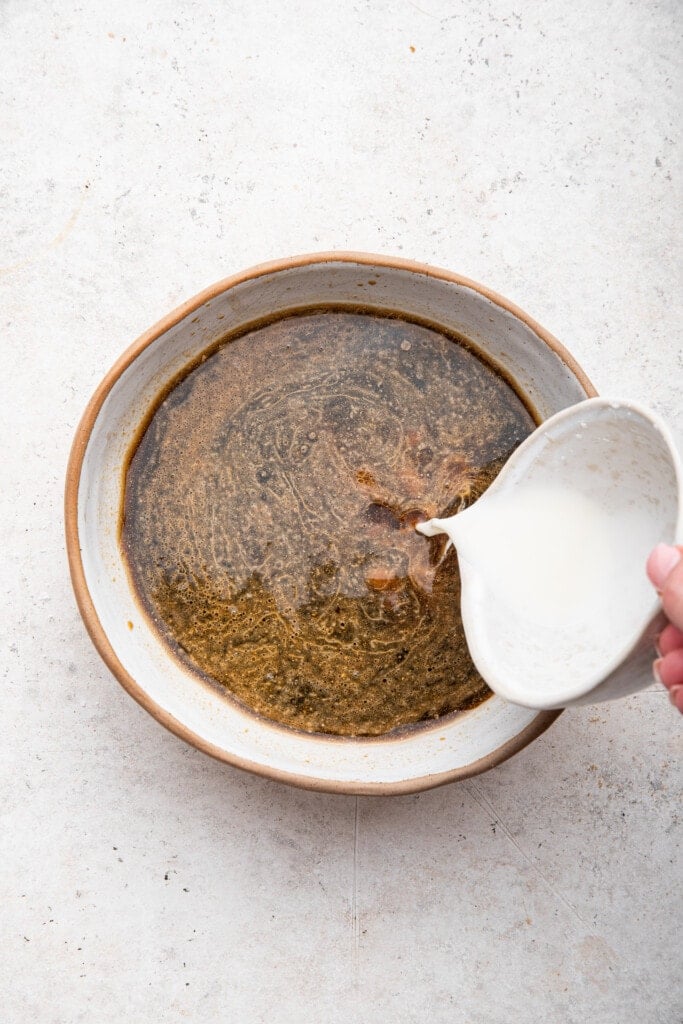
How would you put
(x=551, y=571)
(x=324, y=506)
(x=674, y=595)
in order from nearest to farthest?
(x=674, y=595) → (x=551, y=571) → (x=324, y=506)

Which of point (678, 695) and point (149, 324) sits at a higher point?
point (149, 324)

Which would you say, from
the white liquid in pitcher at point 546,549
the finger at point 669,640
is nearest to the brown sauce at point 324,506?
the white liquid in pitcher at point 546,549

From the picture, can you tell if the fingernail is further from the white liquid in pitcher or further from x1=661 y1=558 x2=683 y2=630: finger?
the white liquid in pitcher

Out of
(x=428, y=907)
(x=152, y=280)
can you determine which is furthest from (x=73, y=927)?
(x=152, y=280)

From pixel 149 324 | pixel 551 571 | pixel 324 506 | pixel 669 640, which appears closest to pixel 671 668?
pixel 669 640

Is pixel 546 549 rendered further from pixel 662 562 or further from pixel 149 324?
pixel 149 324

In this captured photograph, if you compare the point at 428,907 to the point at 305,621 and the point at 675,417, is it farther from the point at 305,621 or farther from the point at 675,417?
the point at 675,417
